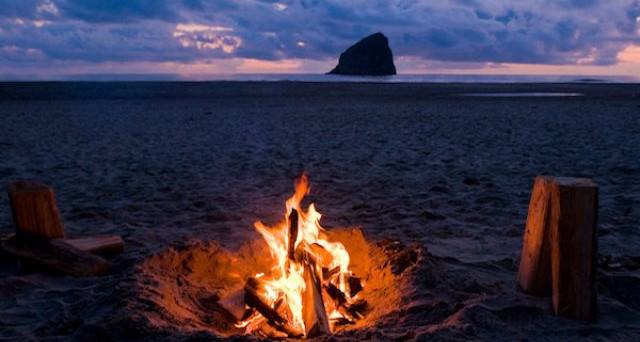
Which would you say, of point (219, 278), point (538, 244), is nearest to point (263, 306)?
point (219, 278)

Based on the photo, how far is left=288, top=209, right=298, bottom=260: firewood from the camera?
4.10 metres

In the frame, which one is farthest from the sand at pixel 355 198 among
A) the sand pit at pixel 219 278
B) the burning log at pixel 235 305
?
the burning log at pixel 235 305

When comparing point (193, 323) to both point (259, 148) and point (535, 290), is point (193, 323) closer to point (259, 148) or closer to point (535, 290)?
point (535, 290)

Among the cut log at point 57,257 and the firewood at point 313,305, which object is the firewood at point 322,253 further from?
the cut log at point 57,257

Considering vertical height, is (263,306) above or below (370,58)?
below

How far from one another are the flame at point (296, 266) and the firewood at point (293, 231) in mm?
10

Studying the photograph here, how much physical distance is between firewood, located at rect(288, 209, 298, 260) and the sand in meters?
0.83

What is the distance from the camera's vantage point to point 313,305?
11.8 ft

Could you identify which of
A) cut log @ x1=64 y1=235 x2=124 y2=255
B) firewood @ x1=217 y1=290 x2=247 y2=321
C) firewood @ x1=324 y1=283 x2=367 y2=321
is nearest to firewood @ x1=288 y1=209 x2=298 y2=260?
firewood @ x1=324 y1=283 x2=367 y2=321

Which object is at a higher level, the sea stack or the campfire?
the sea stack

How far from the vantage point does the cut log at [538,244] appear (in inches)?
144

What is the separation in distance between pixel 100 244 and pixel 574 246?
12.4 feet

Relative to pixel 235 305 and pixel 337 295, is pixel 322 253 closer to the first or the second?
pixel 337 295

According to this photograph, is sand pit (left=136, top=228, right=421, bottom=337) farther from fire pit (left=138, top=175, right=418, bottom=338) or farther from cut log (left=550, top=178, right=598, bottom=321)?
cut log (left=550, top=178, right=598, bottom=321)
